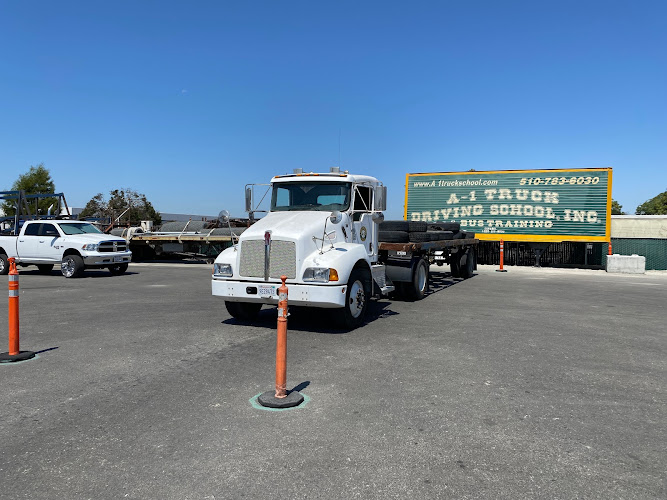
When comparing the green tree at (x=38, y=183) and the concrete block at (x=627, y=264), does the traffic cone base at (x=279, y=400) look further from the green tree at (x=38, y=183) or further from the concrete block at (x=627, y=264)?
the green tree at (x=38, y=183)

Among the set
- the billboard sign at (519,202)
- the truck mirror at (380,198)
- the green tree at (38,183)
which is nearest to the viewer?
the truck mirror at (380,198)

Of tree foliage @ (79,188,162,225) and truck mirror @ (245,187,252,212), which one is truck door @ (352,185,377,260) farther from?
tree foliage @ (79,188,162,225)

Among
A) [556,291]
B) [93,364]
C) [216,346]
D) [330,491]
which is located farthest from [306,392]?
[556,291]

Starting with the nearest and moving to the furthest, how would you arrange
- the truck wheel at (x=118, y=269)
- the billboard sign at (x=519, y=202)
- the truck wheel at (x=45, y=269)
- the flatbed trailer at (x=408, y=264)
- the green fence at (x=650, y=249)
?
the flatbed trailer at (x=408, y=264) → the truck wheel at (x=118, y=269) → the truck wheel at (x=45, y=269) → the billboard sign at (x=519, y=202) → the green fence at (x=650, y=249)

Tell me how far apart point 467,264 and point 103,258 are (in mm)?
12144

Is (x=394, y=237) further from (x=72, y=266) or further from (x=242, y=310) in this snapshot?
(x=72, y=266)

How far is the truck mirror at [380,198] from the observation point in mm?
8664

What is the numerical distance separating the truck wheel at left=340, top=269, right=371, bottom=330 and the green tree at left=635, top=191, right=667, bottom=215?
72563 mm

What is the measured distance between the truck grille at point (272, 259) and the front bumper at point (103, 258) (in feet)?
33.5

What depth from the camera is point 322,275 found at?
7184mm

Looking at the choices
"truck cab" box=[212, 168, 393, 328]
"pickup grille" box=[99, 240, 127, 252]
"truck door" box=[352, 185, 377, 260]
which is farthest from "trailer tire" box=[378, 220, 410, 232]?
"pickup grille" box=[99, 240, 127, 252]

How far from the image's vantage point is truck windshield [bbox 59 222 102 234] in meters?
16.8

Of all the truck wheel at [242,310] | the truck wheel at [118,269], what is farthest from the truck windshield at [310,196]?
the truck wheel at [118,269]

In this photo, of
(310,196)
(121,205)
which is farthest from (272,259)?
(121,205)
